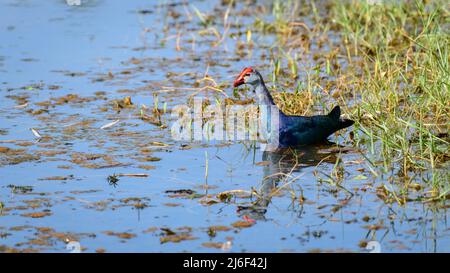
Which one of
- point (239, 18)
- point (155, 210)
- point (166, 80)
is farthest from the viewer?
point (239, 18)

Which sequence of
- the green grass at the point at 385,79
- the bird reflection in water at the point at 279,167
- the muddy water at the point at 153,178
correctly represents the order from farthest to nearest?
the green grass at the point at 385,79, the bird reflection in water at the point at 279,167, the muddy water at the point at 153,178

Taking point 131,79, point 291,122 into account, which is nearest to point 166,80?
point 131,79

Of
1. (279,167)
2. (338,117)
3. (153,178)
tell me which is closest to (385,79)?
(338,117)

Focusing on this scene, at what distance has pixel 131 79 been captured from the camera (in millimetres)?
13211

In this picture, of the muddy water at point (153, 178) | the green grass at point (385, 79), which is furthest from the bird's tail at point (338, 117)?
the muddy water at point (153, 178)

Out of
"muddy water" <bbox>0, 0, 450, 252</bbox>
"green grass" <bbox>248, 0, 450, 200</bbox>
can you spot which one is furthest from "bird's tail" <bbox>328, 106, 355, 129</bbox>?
"muddy water" <bbox>0, 0, 450, 252</bbox>

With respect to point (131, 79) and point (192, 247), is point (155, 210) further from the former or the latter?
point (131, 79)

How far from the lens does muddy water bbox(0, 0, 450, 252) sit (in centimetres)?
759

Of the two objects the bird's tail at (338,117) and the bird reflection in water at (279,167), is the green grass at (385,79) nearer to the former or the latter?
the bird's tail at (338,117)

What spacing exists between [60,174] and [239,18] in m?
8.05

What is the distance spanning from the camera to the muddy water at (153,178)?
7.59 meters

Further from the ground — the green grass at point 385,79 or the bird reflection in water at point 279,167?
the green grass at point 385,79

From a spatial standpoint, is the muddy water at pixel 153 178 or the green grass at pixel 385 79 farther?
the green grass at pixel 385 79
